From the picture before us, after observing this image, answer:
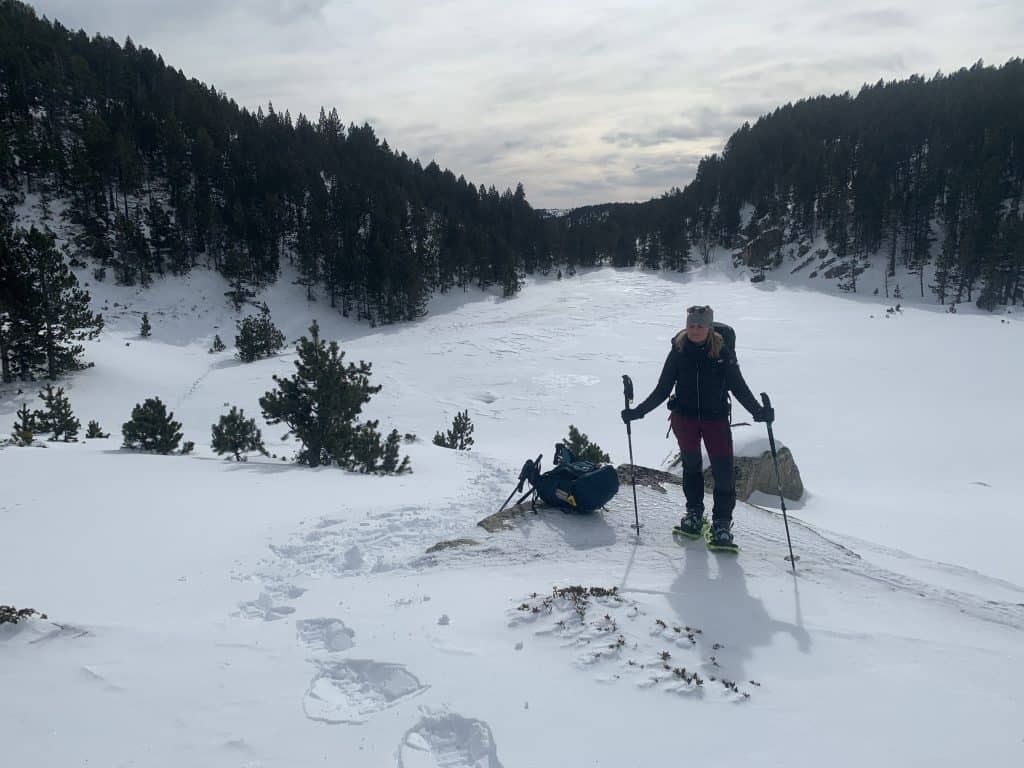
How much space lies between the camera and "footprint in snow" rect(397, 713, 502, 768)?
295 cm

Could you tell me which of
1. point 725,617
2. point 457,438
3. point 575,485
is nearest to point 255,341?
point 457,438

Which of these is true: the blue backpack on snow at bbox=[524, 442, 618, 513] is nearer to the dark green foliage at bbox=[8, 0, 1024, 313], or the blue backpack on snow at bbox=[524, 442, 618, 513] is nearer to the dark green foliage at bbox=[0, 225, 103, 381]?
the dark green foliage at bbox=[0, 225, 103, 381]

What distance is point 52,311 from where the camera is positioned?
70.6ft

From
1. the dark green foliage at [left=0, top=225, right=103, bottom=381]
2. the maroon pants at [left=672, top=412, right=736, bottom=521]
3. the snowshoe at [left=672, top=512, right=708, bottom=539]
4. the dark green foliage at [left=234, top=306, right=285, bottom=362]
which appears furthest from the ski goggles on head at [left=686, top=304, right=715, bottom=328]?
the dark green foliage at [left=234, top=306, right=285, bottom=362]

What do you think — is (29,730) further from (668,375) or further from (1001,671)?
(1001,671)

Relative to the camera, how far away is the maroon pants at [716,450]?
5766 mm

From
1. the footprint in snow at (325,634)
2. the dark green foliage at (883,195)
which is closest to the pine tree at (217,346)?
the footprint in snow at (325,634)

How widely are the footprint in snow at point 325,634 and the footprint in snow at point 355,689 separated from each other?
23 cm

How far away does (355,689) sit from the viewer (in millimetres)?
3523

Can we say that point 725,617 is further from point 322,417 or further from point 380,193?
point 380,193

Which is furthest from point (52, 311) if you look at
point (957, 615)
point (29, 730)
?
point (957, 615)

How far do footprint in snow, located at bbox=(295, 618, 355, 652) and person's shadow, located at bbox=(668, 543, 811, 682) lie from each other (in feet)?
8.14

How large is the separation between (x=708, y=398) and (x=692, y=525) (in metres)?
1.37

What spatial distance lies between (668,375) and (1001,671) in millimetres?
3327
